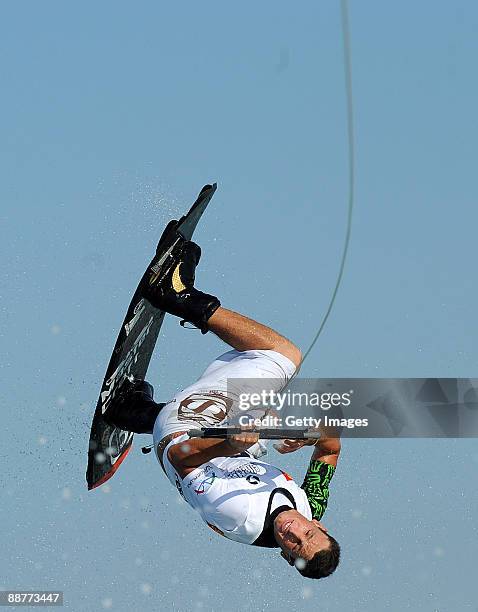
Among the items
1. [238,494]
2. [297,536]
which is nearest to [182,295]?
[238,494]

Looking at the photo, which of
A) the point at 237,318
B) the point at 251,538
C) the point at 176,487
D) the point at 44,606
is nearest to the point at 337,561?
the point at 251,538

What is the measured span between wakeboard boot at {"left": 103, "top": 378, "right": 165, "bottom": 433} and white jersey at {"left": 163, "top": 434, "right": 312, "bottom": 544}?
126 cm

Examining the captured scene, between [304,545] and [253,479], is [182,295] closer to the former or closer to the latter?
[253,479]

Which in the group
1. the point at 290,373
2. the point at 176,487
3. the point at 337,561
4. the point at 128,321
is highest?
the point at 128,321

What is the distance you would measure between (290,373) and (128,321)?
1.79 meters

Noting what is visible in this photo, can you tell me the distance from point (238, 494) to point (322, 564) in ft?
2.94

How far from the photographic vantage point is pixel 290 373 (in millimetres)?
10117

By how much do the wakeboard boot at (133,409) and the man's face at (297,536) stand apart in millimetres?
2105

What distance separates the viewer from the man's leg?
33.0 feet

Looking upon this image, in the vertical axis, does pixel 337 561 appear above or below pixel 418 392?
below

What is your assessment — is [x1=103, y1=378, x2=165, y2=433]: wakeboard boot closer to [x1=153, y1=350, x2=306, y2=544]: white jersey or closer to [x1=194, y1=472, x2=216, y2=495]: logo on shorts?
[x1=153, y1=350, x2=306, y2=544]: white jersey

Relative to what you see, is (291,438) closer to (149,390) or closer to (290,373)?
(290,373)

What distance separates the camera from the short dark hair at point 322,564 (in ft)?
30.2

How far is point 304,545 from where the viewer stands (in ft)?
30.3
